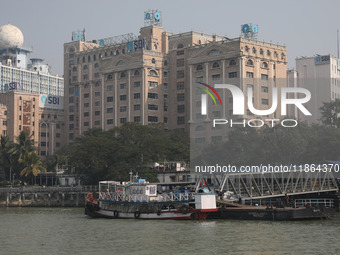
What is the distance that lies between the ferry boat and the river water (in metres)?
1.93

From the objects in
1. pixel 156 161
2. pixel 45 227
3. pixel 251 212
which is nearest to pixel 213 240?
pixel 251 212

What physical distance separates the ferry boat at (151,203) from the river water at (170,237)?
193cm

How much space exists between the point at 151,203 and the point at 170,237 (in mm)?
19804

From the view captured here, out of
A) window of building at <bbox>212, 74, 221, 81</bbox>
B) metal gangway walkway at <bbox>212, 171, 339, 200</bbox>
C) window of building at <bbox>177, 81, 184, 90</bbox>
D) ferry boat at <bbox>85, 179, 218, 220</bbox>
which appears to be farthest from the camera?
window of building at <bbox>177, 81, 184, 90</bbox>

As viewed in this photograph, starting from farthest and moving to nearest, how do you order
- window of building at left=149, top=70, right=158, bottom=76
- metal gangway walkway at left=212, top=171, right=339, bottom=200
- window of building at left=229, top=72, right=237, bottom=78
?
window of building at left=149, top=70, right=158, bottom=76 → window of building at left=229, top=72, right=237, bottom=78 → metal gangway walkway at left=212, top=171, right=339, bottom=200

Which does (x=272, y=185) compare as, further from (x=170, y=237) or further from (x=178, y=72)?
(x=178, y=72)

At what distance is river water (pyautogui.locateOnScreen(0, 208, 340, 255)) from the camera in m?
59.2

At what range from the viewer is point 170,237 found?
6756cm

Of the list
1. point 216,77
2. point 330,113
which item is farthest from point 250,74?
point 330,113

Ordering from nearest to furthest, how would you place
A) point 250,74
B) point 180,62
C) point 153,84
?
point 250,74 → point 153,84 → point 180,62

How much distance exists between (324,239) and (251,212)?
63.1ft

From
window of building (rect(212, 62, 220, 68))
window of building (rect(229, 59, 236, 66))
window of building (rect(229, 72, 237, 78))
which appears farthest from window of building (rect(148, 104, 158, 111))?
window of building (rect(229, 59, 236, 66))

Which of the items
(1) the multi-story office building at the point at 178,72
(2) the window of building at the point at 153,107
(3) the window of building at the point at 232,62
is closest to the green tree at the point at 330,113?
(1) the multi-story office building at the point at 178,72

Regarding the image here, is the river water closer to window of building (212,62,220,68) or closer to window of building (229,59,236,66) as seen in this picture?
window of building (229,59,236,66)
